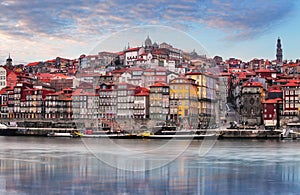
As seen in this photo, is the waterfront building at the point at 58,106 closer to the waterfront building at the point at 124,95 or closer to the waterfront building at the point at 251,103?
the waterfront building at the point at 251,103

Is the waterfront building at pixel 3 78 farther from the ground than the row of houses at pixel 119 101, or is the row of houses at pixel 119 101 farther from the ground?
the waterfront building at pixel 3 78

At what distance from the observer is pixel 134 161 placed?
39.2 ft

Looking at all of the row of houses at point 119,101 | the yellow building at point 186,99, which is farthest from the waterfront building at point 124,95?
the yellow building at point 186,99

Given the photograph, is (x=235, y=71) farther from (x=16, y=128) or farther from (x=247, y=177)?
(x=247, y=177)

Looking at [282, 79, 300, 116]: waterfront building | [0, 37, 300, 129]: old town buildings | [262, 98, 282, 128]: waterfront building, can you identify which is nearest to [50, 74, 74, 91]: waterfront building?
[0, 37, 300, 129]: old town buildings

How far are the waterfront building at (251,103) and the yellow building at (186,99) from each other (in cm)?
1863

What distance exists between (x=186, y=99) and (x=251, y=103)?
2185cm

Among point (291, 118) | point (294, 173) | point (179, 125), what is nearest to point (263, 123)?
point (291, 118)

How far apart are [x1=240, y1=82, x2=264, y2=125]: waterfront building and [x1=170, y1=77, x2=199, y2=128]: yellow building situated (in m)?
18.6

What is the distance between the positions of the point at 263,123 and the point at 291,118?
1.38 m

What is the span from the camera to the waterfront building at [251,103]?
3016 centimetres

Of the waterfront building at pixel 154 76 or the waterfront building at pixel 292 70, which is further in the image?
the waterfront building at pixel 292 70

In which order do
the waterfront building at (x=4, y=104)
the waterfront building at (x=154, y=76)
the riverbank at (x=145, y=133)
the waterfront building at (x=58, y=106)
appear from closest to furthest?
1. the waterfront building at (x=154, y=76)
2. the riverbank at (x=145, y=133)
3. the waterfront building at (x=58, y=106)
4. the waterfront building at (x=4, y=104)

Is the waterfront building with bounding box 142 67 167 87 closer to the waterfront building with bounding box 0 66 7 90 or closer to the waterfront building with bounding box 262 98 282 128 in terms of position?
the waterfront building with bounding box 262 98 282 128
